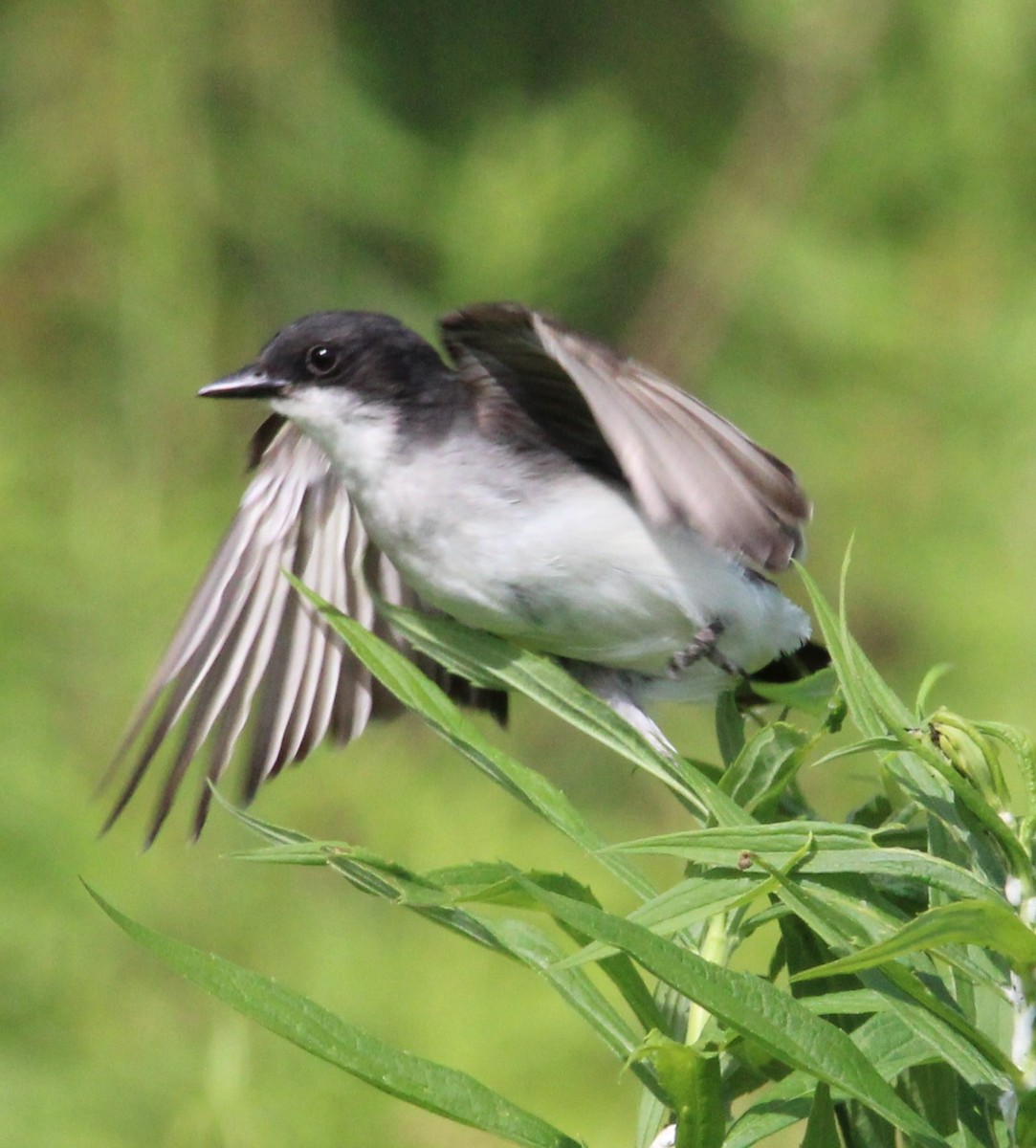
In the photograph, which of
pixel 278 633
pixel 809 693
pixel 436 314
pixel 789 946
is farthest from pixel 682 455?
pixel 436 314

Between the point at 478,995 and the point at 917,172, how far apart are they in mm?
1965

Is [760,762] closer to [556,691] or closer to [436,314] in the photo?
[556,691]

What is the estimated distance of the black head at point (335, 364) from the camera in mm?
2078

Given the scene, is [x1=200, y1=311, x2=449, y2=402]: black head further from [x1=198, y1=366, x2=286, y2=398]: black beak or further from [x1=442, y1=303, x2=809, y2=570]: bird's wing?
[x1=442, y1=303, x2=809, y2=570]: bird's wing

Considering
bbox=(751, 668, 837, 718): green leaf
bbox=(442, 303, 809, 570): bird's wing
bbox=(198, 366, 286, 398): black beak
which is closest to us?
bbox=(751, 668, 837, 718): green leaf

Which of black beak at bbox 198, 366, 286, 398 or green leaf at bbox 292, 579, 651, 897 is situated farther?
black beak at bbox 198, 366, 286, 398

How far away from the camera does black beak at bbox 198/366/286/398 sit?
2.07 metres

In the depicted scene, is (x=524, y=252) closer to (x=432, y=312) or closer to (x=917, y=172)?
(x=432, y=312)

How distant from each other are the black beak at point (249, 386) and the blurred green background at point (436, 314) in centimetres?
102

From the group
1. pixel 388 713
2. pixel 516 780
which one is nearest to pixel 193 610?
pixel 388 713

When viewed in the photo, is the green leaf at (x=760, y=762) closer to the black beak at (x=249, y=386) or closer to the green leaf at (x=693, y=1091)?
the green leaf at (x=693, y=1091)

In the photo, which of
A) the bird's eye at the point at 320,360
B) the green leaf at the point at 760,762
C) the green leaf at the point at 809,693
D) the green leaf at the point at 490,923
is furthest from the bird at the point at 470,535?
the green leaf at the point at 490,923

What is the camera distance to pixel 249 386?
6.79ft

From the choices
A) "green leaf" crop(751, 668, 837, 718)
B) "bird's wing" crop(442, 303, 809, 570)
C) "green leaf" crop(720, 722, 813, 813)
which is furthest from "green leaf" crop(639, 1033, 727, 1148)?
"bird's wing" crop(442, 303, 809, 570)
